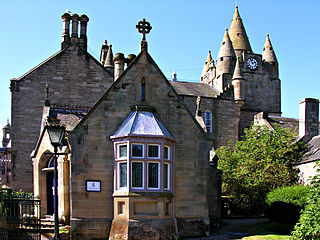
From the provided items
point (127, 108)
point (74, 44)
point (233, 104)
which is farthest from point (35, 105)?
point (233, 104)

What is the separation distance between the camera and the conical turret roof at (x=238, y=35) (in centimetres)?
6551

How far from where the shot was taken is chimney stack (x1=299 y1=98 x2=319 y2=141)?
105 ft

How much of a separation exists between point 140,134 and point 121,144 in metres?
0.89

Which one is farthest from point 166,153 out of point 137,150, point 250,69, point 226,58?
point 250,69

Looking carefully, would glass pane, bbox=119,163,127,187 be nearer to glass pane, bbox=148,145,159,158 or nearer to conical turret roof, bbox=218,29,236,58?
glass pane, bbox=148,145,159,158

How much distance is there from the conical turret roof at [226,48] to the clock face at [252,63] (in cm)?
475

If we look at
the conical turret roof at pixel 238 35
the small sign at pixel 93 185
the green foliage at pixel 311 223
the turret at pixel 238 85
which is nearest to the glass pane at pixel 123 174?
the small sign at pixel 93 185

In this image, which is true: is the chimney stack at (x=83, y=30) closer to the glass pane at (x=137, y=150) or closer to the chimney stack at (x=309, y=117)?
the glass pane at (x=137, y=150)

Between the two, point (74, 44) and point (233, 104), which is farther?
point (233, 104)

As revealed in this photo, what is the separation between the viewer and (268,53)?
6675cm

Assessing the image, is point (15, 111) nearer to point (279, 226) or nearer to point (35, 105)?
→ point (35, 105)

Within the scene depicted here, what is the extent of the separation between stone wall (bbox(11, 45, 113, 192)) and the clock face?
38827mm

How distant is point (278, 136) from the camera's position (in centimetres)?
3189

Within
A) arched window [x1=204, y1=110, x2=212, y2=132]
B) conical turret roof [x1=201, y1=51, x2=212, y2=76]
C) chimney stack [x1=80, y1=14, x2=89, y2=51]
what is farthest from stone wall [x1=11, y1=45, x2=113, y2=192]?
conical turret roof [x1=201, y1=51, x2=212, y2=76]
